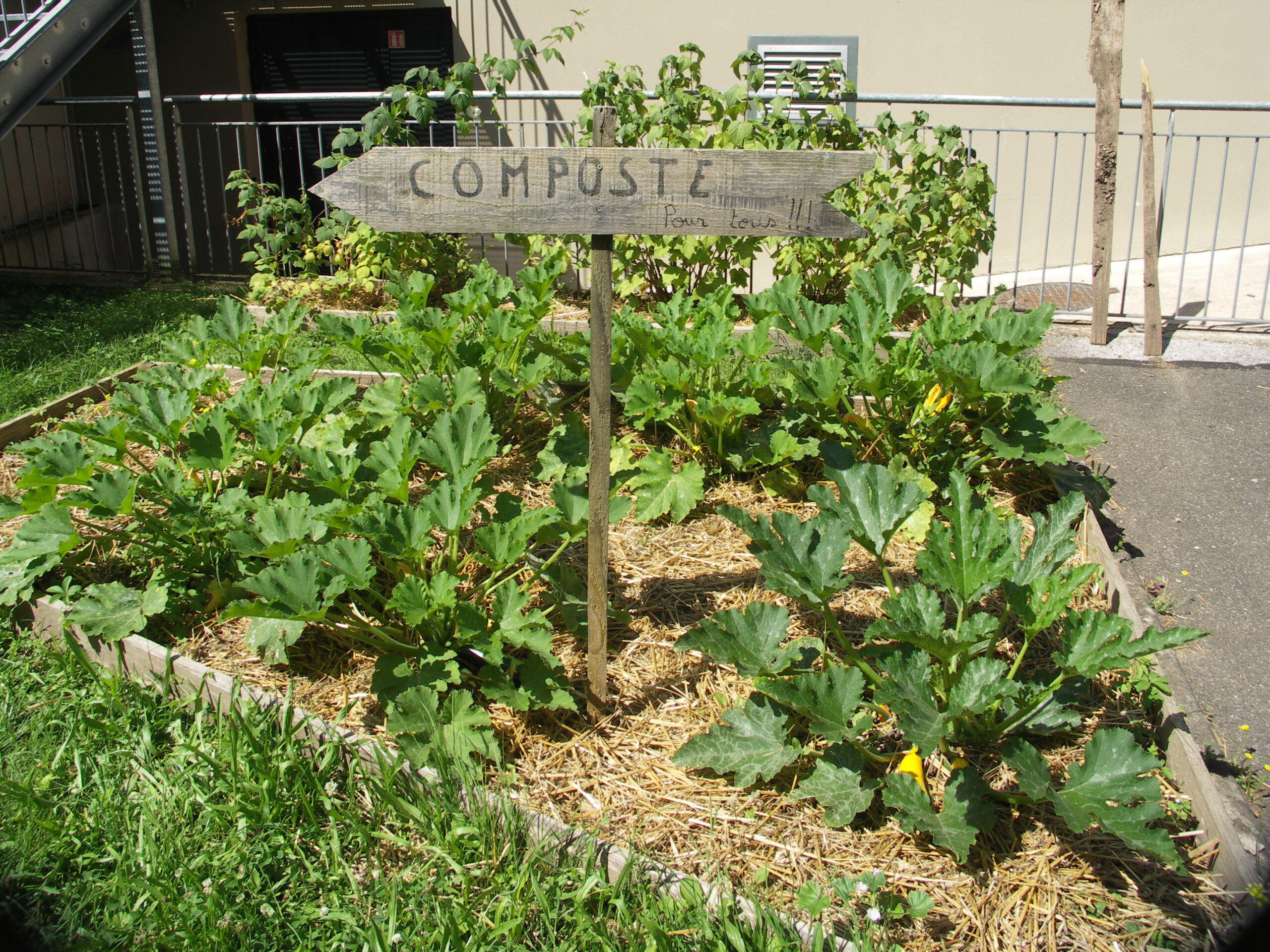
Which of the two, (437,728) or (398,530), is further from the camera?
(398,530)

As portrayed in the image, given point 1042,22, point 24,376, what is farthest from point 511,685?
point 1042,22

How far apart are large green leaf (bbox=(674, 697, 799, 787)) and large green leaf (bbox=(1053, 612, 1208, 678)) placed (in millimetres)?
671

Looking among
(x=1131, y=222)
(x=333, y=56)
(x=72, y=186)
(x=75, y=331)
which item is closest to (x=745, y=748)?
(x=75, y=331)

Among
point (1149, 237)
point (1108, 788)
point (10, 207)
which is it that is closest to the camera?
point (1108, 788)

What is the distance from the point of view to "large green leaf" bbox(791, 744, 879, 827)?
2.14 meters

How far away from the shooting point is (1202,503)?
4023 mm

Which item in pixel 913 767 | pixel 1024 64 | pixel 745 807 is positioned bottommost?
pixel 745 807

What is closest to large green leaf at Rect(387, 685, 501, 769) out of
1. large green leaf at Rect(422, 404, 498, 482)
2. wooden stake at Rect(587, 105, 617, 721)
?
wooden stake at Rect(587, 105, 617, 721)

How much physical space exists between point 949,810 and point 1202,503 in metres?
2.66

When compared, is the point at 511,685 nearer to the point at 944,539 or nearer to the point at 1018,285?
the point at 944,539

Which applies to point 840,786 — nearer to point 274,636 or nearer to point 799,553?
point 799,553

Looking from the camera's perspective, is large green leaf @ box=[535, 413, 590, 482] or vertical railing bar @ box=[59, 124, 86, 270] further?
vertical railing bar @ box=[59, 124, 86, 270]

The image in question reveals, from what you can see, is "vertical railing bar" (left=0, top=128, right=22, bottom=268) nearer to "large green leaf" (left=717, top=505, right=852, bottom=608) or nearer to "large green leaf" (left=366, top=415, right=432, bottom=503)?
"large green leaf" (left=366, top=415, right=432, bottom=503)

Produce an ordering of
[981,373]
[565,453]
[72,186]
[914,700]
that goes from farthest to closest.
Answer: [72,186], [565,453], [981,373], [914,700]
